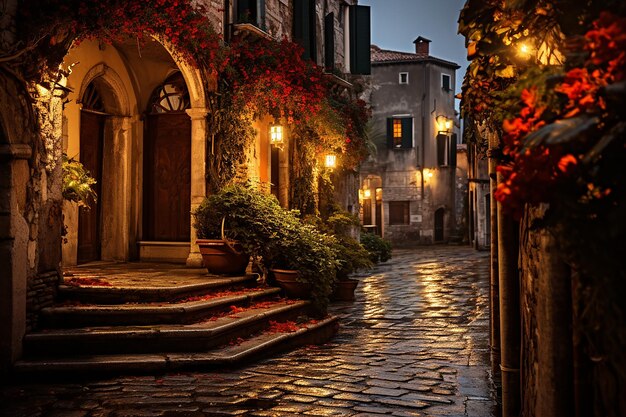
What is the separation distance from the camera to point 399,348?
7.69 meters

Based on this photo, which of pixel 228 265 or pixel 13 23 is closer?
pixel 13 23

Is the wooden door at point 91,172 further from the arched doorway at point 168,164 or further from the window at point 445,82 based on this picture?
the window at point 445,82

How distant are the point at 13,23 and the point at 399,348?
5.56 meters

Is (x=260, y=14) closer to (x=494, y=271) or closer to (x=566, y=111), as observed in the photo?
(x=494, y=271)

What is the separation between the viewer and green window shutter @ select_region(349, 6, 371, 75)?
17.1 metres

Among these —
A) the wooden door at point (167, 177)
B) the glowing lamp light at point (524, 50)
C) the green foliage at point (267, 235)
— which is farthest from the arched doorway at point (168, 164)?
the glowing lamp light at point (524, 50)

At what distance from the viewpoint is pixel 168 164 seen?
1212 cm

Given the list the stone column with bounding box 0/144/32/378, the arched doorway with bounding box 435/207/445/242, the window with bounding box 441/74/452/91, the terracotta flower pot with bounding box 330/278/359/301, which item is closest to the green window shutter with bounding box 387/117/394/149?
the window with bounding box 441/74/452/91

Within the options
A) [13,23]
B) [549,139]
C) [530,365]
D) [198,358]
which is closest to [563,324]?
[530,365]

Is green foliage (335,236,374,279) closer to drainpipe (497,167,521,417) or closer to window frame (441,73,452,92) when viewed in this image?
drainpipe (497,167,521,417)

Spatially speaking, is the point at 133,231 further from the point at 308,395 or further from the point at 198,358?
the point at 308,395

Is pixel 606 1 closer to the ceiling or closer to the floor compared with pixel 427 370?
closer to the ceiling

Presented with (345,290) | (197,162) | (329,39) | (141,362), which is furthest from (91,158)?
(329,39)

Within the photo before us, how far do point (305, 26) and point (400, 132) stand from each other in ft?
73.1
